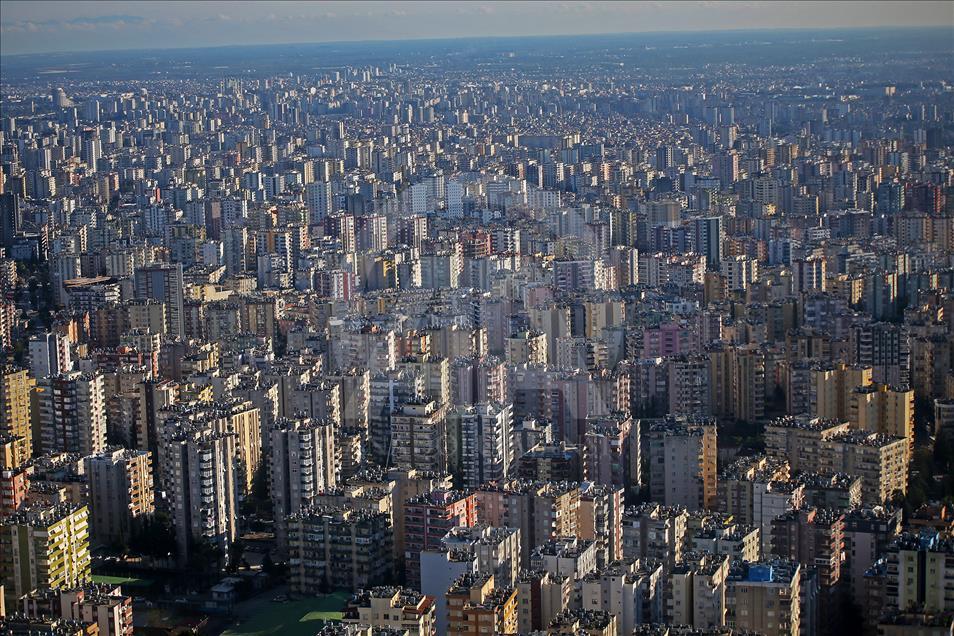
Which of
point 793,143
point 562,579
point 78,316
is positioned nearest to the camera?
point 562,579

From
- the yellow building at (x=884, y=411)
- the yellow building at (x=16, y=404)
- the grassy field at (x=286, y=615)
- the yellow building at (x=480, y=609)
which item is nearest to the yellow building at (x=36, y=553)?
the grassy field at (x=286, y=615)

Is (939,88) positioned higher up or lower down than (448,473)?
higher up

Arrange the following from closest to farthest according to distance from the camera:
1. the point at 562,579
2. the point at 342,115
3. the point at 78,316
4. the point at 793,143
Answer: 1. the point at 562,579
2. the point at 78,316
3. the point at 793,143
4. the point at 342,115

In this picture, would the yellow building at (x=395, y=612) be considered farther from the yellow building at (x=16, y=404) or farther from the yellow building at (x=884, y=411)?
the yellow building at (x=16, y=404)

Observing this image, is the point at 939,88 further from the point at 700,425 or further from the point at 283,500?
the point at 283,500

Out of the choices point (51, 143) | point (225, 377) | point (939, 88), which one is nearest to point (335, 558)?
point (225, 377)

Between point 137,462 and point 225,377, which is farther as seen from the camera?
point 225,377

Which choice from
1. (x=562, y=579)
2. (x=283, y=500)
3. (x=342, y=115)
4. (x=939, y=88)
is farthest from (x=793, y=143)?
(x=562, y=579)
